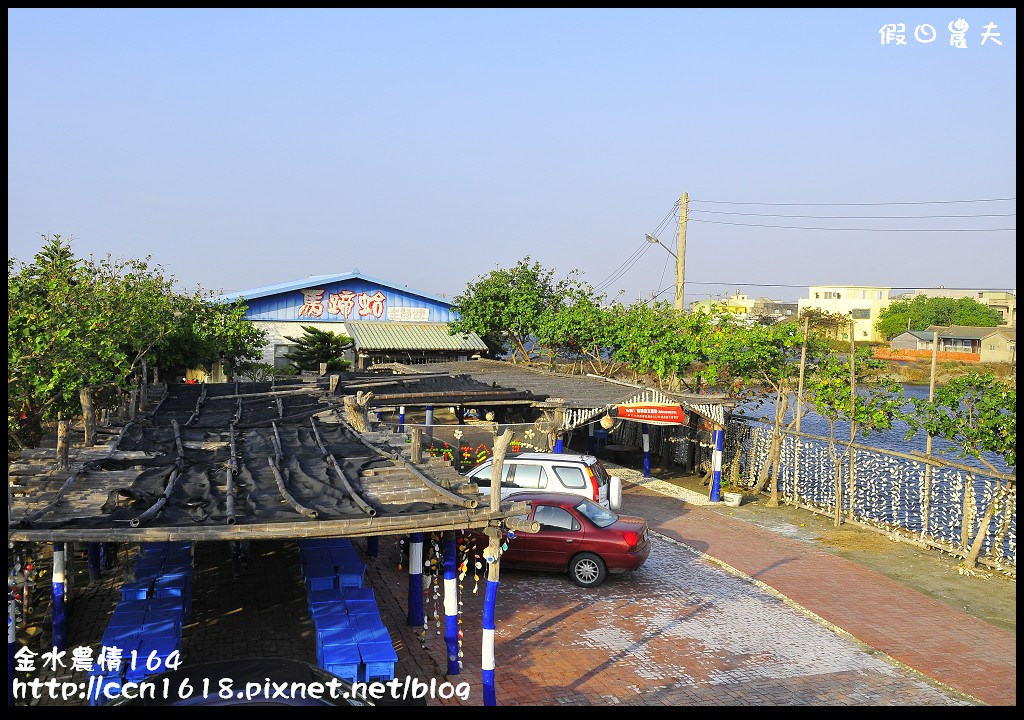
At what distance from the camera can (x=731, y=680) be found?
9.52 metres

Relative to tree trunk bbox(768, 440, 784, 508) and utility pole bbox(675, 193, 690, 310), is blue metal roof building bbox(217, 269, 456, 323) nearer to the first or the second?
utility pole bbox(675, 193, 690, 310)

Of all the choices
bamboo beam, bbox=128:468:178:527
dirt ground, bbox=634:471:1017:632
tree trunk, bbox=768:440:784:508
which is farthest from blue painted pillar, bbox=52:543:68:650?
tree trunk, bbox=768:440:784:508

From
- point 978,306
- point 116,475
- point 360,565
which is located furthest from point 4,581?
point 978,306

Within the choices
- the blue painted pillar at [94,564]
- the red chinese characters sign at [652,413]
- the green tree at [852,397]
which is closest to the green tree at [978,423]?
the green tree at [852,397]

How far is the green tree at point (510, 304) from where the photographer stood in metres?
35.0

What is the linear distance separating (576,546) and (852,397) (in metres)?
7.83

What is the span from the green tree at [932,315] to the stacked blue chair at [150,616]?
70026 mm

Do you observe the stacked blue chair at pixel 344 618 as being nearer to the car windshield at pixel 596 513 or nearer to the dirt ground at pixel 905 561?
the car windshield at pixel 596 513

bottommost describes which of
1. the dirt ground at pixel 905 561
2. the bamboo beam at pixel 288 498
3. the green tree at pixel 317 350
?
the dirt ground at pixel 905 561

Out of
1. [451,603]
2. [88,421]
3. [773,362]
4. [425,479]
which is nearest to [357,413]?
[88,421]

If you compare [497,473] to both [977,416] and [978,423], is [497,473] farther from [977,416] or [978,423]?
[977,416]

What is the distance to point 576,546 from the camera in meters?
12.9

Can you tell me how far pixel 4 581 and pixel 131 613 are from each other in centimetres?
255

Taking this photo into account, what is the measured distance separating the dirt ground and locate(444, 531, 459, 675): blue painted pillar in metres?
8.15
